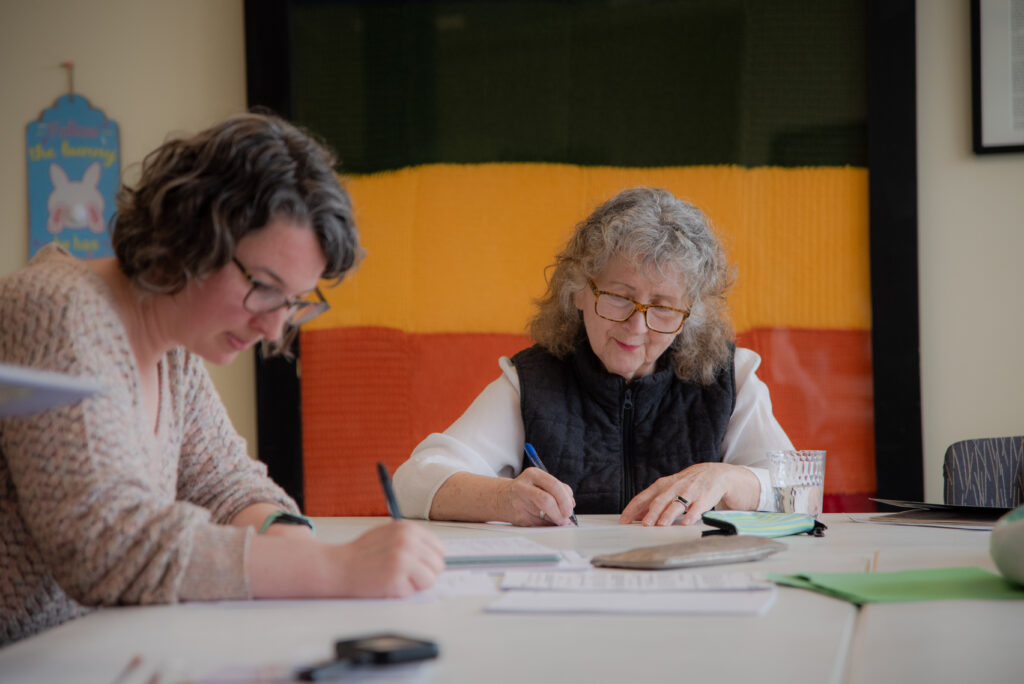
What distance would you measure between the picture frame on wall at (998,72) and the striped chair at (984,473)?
842 mm

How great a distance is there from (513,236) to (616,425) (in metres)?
0.78

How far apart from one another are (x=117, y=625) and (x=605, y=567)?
1.90 feet

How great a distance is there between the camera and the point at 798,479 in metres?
1.79

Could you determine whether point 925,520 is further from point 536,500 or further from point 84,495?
point 84,495

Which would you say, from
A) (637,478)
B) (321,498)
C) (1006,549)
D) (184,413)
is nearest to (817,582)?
(1006,549)

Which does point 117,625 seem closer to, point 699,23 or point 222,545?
point 222,545

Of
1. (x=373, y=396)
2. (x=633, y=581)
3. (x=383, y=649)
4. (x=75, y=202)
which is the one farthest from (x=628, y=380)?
(x=75, y=202)

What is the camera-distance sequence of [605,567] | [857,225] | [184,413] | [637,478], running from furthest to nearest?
[857,225], [637,478], [184,413], [605,567]

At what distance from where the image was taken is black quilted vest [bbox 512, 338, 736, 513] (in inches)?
85.3

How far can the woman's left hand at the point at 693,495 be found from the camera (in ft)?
5.74

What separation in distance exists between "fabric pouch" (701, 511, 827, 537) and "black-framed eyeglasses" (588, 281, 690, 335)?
0.57 m

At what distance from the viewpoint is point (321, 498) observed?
2.79 meters

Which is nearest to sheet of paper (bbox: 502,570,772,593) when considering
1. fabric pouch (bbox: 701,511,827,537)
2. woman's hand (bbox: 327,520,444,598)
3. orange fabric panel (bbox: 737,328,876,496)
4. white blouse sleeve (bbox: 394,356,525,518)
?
woman's hand (bbox: 327,520,444,598)

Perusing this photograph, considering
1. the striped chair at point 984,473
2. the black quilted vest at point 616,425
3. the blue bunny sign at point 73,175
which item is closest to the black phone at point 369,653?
the black quilted vest at point 616,425
